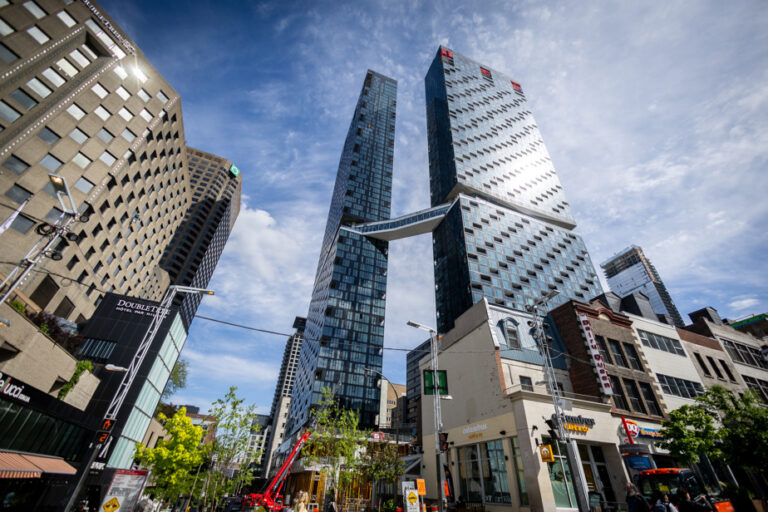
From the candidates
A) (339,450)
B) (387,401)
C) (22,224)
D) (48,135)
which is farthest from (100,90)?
(387,401)

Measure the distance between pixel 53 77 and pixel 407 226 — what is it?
70.3 meters

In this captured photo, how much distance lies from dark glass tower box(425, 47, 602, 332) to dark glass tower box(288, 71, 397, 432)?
28201 millimetres

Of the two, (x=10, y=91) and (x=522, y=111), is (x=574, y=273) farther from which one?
(x=10, y=91)

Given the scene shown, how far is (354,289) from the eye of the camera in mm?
97250

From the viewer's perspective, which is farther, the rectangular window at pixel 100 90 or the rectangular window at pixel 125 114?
the rectangular window at pixel 125 114

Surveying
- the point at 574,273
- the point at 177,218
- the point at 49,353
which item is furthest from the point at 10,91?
the point at 574,273

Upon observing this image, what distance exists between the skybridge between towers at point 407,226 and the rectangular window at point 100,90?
61362 mm

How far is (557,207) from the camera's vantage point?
8419cm

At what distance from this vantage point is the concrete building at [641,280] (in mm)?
173500

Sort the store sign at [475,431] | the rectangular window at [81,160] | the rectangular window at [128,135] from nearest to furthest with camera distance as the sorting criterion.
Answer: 1. the store sign at [475,431]
2. the rectangular window at [81,160]
3. the rectangular window at [128,135]

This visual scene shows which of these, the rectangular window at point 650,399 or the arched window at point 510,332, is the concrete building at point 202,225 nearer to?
the arched window at point 510,332

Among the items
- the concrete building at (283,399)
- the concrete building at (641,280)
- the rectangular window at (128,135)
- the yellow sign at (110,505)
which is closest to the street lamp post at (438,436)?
the yellow sign at (110,505)

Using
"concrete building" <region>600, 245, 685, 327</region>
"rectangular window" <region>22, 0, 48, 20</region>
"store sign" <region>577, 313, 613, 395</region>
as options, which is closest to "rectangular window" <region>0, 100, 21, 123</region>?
"rectangular window" <region>22, 0, 48, 20</region>

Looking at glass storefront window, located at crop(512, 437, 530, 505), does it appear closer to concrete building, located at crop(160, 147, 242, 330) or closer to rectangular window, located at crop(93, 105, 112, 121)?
rectangular window, located at crop(93, 105, 112, 121)
